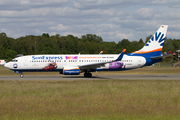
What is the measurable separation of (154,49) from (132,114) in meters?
27.9

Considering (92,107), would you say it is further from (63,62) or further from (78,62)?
(78,62)

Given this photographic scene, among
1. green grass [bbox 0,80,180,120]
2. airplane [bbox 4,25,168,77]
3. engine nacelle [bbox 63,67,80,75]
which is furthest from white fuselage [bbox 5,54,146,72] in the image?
green grass [bbox 0,80,180,120]

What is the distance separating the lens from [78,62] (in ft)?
116

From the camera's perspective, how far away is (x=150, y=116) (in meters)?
11.3

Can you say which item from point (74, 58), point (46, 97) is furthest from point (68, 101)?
point (74, 58)

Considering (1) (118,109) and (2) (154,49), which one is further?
(2) (154,49)

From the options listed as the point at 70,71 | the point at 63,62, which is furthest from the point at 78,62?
the point at 70,71

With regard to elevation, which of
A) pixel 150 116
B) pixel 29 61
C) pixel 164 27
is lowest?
pixel 150 116

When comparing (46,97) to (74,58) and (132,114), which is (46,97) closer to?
(132,114)

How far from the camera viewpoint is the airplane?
3444cm

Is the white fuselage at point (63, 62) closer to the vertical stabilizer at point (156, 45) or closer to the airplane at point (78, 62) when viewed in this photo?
the airplane at point (78, 62)

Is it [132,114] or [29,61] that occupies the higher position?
[29,61]

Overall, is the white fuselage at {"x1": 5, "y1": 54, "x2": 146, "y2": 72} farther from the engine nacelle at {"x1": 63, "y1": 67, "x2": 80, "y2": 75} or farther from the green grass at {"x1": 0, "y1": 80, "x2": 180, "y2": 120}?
the green grass at {"x1": 0, "y1": 80, "x2": 180, "y2": 120}

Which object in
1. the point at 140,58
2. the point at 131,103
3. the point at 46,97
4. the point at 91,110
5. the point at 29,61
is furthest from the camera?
the point at 140,58
